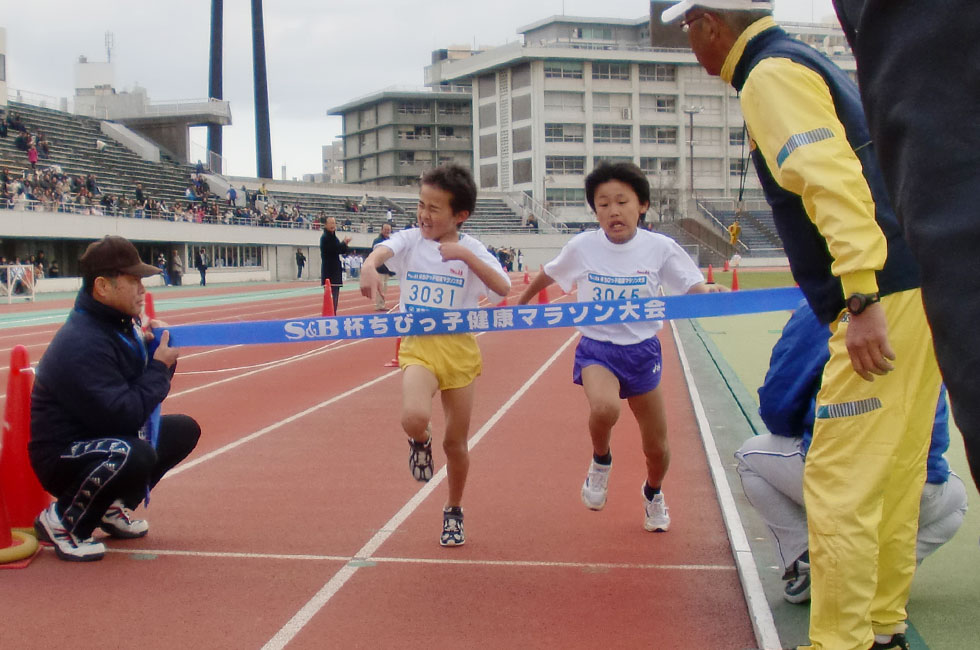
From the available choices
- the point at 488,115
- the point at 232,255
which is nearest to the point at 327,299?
the point at 232,255

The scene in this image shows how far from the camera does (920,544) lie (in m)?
3.92

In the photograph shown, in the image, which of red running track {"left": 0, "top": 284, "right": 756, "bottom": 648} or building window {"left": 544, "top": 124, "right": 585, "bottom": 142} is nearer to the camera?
red running track {"left": 0, "top": 284, "right": 756, "bottom": 648}

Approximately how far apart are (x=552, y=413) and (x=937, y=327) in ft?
27.8

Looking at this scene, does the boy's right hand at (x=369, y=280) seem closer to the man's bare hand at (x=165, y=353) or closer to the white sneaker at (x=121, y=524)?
the man's bare hand at (x=165, y=353)

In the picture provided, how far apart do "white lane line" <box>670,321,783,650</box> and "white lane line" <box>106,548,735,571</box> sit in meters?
0.16

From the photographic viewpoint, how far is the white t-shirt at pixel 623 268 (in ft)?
17.7

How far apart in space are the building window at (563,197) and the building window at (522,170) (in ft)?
10.3

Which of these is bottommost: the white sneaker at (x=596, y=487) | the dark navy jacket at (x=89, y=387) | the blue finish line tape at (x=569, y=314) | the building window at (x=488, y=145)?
the white sneaker at (x=596, y=487)

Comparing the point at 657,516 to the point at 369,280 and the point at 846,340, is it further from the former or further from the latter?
the point at 846,340

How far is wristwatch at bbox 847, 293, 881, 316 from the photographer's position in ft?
9.18

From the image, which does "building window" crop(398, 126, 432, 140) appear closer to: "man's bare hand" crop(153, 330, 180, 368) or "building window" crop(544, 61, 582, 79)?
"building window" crop(544, 61, 582, 79)

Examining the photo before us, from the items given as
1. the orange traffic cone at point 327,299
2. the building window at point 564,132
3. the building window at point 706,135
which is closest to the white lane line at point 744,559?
the orange traffic cone at point 327,299

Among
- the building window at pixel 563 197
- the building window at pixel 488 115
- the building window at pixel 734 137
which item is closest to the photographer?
the building window at pixel 563 197

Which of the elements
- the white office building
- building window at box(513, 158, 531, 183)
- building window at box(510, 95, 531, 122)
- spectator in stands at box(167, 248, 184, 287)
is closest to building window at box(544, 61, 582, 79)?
the white office building
